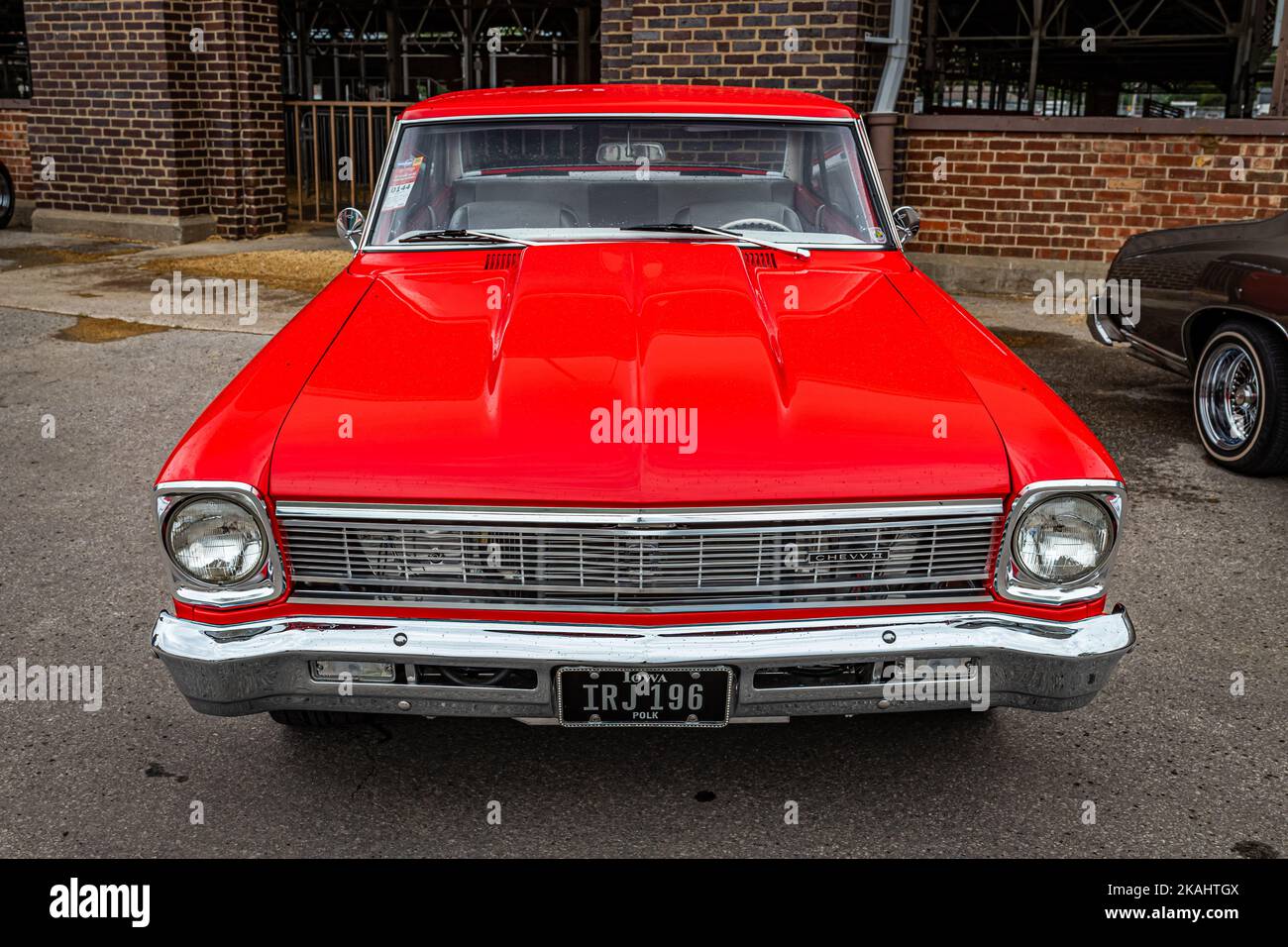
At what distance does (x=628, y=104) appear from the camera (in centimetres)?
A: 400

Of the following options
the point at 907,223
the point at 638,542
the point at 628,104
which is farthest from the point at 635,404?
the point at 907,223

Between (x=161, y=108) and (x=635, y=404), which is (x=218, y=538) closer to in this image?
(x=635, y=404)

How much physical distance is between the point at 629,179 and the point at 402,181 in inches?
30.1

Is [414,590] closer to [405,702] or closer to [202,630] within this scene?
[405,702]

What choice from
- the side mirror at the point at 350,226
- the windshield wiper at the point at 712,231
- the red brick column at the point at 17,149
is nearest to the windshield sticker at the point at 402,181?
the side mirror at the point at 350,226

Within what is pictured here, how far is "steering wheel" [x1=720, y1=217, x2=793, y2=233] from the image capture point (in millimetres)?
3936

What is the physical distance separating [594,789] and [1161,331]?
14.2 ft

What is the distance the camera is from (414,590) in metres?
2.59

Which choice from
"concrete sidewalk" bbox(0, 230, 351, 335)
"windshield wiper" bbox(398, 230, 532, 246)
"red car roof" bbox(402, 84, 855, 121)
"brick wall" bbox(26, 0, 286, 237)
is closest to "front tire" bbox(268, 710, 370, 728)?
"windshield wiper" bbox(398, 230, 532, 246)

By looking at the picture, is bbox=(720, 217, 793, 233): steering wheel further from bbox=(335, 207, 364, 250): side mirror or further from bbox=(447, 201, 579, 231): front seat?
bbox=(335, 207, 364, 250): side mirror

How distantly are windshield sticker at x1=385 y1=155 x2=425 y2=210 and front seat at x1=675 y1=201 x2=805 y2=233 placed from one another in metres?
0.90

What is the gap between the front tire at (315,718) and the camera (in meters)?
3.04

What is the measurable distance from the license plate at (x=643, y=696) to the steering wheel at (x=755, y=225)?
6.17 ft

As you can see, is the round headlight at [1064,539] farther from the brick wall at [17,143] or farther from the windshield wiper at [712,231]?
the brick wall at [17,143]
